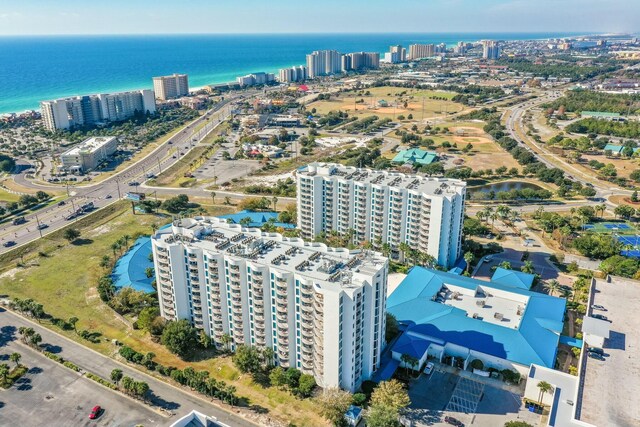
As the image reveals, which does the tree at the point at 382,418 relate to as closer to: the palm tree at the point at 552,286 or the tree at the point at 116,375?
the tree at the point at 116,375

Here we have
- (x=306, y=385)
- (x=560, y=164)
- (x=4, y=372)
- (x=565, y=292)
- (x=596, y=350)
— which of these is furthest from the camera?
(x=560, y=164)

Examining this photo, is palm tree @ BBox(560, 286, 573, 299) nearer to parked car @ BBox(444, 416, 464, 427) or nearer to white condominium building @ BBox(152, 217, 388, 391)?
parked car @ BBox(444, 416, 464, 427)

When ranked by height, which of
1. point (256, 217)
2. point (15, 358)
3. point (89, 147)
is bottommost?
point (15, 358)

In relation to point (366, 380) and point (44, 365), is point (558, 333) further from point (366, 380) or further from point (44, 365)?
point (44, 365)

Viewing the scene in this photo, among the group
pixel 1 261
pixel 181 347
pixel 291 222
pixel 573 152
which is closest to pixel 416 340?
pixel 181 347

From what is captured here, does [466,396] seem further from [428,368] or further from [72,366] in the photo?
[72,366]

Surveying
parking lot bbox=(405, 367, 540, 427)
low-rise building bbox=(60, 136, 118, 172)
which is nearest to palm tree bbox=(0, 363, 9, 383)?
parking lot bbox=(405, 367, 540, 427)

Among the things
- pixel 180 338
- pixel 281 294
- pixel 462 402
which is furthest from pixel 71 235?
pixel 462 402
